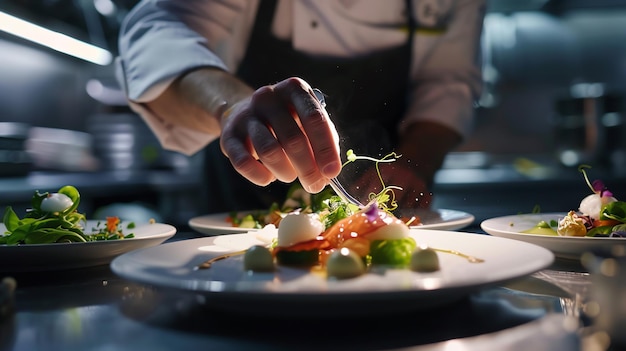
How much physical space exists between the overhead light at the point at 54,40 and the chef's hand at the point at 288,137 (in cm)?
339

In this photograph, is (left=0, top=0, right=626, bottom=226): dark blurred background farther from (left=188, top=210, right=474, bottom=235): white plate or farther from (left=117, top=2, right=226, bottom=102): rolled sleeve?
(left=188, top=210, right=474, bottom=235): white plate

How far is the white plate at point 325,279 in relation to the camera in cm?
53

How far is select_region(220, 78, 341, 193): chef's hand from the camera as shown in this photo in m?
0.90

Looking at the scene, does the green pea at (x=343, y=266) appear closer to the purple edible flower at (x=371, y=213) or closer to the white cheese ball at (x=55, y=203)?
the purple edible flower at (x=371, y=213)

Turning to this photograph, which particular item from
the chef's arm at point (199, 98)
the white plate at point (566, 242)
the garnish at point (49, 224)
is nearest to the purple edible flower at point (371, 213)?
the white plate at point (566, 242)

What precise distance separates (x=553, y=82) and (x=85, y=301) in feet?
15.7

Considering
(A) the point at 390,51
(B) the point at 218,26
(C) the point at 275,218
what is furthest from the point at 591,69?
(C) the point at 275,218

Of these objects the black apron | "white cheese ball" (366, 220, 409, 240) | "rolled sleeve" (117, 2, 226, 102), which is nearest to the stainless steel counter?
"white cheese ball" (366, 220, 409, 240)

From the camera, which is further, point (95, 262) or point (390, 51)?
point (390, 51)

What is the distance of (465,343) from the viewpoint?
52 centimetres

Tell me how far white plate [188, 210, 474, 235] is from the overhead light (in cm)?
313

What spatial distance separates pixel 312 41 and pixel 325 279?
140 cm

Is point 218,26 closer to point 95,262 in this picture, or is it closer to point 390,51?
point 390,51

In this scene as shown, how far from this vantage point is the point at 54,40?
169 inches
